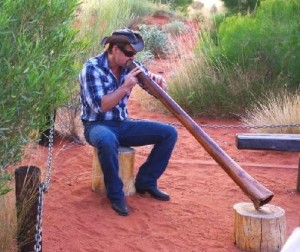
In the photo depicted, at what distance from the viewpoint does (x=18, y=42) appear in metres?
2.90

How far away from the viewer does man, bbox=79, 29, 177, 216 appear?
4895 mm

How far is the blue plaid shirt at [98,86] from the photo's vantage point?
5016mm

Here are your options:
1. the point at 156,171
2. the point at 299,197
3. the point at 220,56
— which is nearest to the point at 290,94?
the point at 220,56

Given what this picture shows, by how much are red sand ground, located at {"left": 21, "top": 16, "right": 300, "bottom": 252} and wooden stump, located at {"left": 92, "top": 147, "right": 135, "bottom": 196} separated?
2.9 inches

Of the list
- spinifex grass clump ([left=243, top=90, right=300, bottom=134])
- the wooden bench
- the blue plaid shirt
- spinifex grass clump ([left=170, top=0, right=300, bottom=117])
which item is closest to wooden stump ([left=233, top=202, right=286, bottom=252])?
the wooden bench

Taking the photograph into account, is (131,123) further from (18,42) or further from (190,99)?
(190,99)

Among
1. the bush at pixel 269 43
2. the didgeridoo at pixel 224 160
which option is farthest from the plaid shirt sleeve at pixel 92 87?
the bush at pixel 269 43

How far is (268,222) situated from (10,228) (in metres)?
1.65

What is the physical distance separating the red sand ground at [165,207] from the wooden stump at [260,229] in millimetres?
138

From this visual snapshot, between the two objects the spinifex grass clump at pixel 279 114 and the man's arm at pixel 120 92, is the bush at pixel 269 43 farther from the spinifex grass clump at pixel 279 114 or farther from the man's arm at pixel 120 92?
the man's arm at pixel 120 92

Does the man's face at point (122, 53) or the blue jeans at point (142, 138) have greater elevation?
the man's face at point (122, 53)

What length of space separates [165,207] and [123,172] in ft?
1.45

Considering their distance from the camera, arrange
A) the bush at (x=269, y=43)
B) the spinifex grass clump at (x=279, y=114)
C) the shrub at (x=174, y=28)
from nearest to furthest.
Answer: the spinifex grass clump at (x=279, y=114) → the bush at (x=269, y=43) → the shrub at (x=174, y=28)

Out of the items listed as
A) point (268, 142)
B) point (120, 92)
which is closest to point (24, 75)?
point (120, 92)
